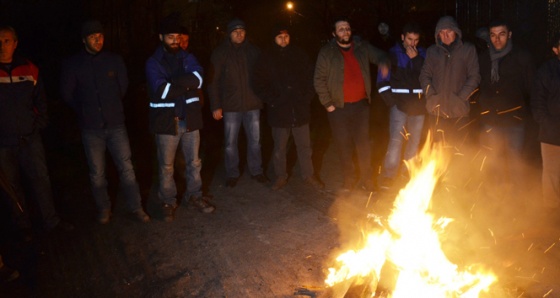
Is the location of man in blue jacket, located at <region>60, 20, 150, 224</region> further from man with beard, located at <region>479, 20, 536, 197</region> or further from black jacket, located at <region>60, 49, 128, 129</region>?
man with beard, located at <region>479, 20, 536, 197</region>

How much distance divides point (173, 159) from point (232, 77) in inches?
71.6

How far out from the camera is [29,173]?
595 cm

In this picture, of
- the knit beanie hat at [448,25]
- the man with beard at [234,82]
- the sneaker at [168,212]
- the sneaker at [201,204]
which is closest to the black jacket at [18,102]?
the sneaker at [168,212]

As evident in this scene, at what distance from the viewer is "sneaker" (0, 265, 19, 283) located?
4824mm

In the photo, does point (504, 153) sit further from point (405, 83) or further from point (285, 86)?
point (285, 86)

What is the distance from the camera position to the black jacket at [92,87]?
585 cm

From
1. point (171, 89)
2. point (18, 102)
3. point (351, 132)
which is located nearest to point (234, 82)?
point (171, 89)

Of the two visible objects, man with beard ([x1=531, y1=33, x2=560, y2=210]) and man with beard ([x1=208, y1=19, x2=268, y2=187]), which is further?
man with beard ([x1=208, y1=19, x2=268, y2=187])

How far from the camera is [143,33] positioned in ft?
72.0

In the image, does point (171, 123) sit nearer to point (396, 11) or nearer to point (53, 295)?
point (53, 295)

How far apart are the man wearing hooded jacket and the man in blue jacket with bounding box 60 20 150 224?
430cm

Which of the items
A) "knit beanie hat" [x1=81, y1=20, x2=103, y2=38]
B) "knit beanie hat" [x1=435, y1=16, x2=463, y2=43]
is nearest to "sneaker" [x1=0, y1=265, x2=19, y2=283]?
"knit beanie hat" [x1=81, y1=20, x2=103, y2=38]

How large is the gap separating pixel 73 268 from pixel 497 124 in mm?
5690

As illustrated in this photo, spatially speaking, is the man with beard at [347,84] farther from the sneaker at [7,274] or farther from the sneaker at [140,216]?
the sneaker at [7,274]
